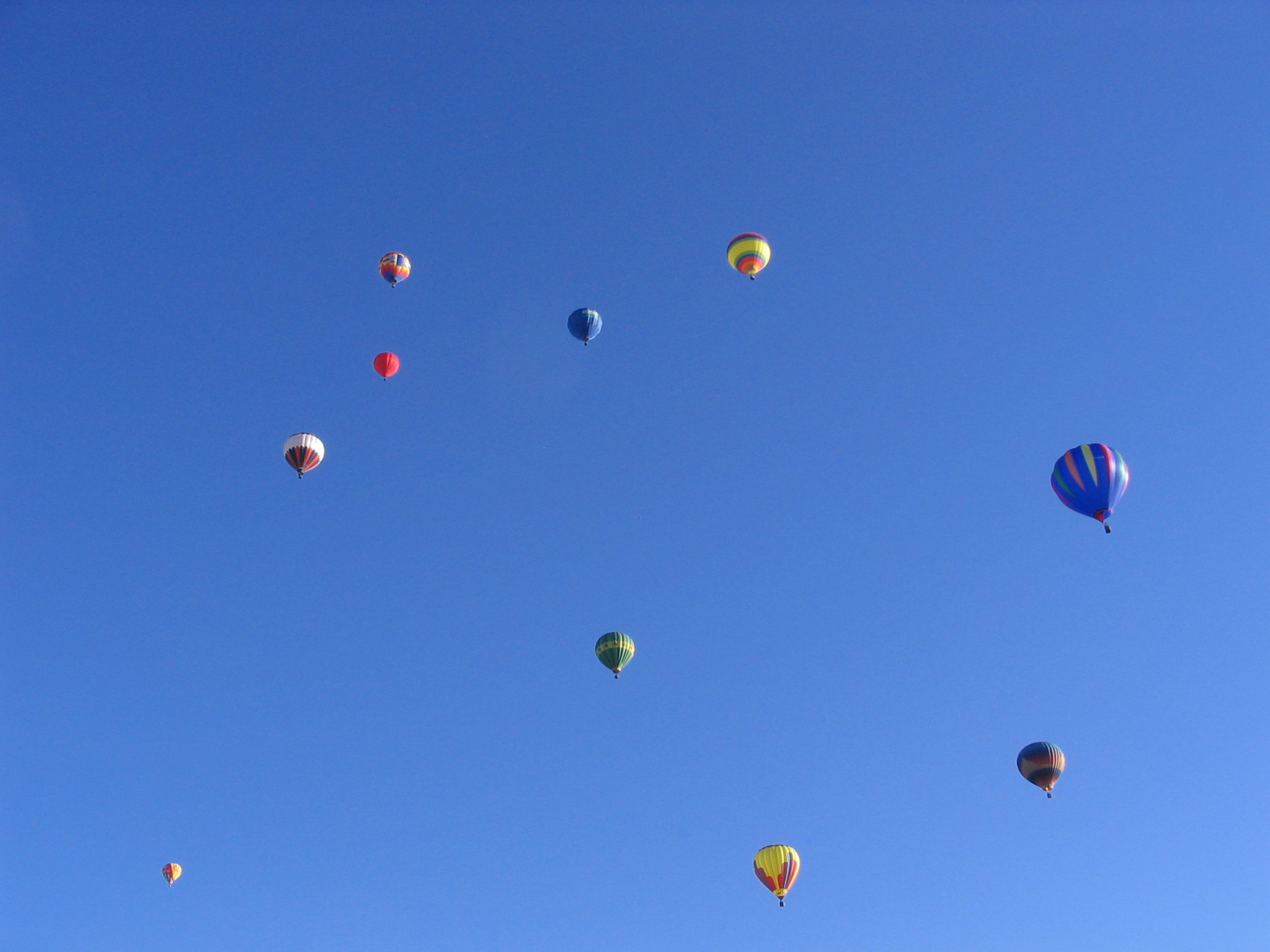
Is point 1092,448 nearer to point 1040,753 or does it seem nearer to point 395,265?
point 1040,753

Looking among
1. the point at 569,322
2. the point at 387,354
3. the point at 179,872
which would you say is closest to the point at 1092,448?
the point at 569,322

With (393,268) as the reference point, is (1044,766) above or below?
below

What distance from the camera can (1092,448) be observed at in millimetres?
32469

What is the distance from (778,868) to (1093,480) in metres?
15.4

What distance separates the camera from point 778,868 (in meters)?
37.0

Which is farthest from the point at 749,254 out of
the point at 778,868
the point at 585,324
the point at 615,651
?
the point at 778,868

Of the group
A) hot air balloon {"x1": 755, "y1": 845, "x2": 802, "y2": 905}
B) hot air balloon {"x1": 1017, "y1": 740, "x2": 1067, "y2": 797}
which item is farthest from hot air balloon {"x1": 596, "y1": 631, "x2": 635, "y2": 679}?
hot air balloon {"x1": 1017, "y1": 740, "x2": 1067, "y2": 797}

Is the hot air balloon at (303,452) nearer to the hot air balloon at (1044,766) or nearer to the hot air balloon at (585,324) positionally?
the hot air balloon at (585,324)

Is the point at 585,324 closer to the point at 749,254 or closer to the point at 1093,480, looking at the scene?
the point at 749,254

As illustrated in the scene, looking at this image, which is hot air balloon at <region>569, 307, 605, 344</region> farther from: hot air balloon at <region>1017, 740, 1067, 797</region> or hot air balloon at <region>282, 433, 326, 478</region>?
hot air balloon at <region>1017, 740, 1067, 797</region>

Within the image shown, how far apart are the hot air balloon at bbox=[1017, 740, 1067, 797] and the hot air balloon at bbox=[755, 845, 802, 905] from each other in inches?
303

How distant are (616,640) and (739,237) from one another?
14520 millimetres

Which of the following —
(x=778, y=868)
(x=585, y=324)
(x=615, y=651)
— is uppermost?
(x=585, y=324)

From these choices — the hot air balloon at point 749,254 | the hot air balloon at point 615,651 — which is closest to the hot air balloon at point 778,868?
the hot air balloon at point 615,651
